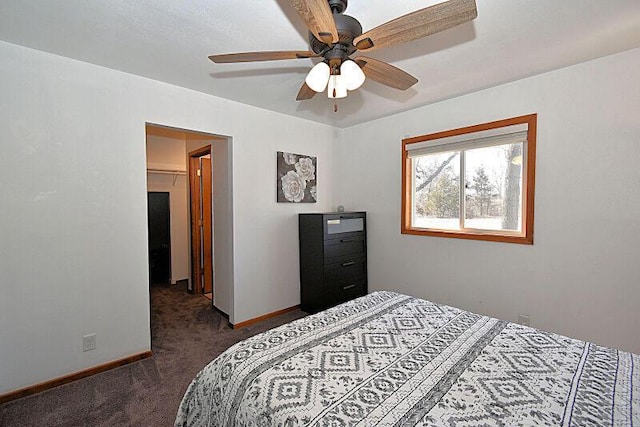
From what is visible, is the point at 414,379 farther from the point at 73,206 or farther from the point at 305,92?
the point at 73,206

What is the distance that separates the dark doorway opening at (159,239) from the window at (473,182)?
12.3 feet

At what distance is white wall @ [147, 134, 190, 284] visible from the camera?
4504 mm

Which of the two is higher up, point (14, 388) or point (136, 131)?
point (136, 131)

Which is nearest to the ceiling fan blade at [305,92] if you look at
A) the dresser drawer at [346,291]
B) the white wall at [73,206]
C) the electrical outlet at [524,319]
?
the white wall at [73,206]

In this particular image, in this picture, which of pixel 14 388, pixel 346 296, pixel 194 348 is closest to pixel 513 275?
pixel 346 296

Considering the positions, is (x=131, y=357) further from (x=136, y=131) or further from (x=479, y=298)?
(x=479, y=298)

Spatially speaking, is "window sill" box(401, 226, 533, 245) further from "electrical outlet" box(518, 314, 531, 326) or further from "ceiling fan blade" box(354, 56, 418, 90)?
"ceiling fan blade" box(354, 56, 418, 90)

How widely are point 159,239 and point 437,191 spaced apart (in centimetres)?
421

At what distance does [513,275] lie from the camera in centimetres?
255

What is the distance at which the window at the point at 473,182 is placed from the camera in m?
2.53

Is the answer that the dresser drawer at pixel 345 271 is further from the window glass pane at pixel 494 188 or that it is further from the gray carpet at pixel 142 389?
the window glass pane at pixel 494 188

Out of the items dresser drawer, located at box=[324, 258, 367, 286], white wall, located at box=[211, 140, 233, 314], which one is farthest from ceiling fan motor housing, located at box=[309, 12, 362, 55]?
dresser drawer, located at box=[324, 258, 367, 286]

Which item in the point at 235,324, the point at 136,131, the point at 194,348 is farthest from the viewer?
the point at 235,324

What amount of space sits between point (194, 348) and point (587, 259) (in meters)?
3.31
